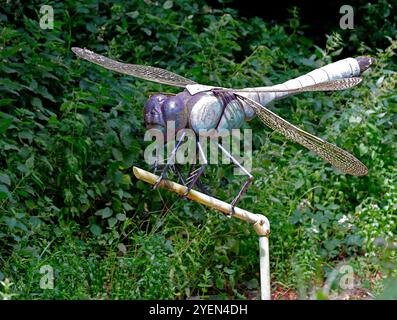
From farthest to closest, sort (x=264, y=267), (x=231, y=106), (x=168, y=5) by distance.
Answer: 1. (x=168, y=5)
2. (x=264, y=267)
3. (x=231, y=106)

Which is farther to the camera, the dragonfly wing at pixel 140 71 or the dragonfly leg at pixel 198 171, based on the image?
the dragonfly wing at pixel 140 71

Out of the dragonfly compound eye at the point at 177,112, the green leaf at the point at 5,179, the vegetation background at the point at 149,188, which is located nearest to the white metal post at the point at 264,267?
the vegetation background at the point at 149,188

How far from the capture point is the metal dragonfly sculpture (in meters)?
3.81

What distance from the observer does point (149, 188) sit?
18.1 ft

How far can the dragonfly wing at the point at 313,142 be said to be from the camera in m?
3.99

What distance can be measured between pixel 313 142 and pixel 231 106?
1.25ft

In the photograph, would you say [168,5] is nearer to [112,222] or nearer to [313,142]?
[112,222]

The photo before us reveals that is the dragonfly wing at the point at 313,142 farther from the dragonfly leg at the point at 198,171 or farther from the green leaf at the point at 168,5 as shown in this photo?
the green leaf at the point at 168,5

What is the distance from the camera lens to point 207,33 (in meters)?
6.68

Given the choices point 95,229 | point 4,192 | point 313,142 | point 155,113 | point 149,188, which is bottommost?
point 95,229

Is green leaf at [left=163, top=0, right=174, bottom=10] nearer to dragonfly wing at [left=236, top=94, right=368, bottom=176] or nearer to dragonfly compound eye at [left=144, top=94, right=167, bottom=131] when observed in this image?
dragonfly wing at [left=236, top=94, right=368, bottom=176]

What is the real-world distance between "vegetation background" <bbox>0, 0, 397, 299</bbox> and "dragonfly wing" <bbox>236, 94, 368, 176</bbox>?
62cm

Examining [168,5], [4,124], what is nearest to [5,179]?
[4,124]

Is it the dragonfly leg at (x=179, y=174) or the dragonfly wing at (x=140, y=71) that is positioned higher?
the dragonfly wing at (x=140, y=71)
